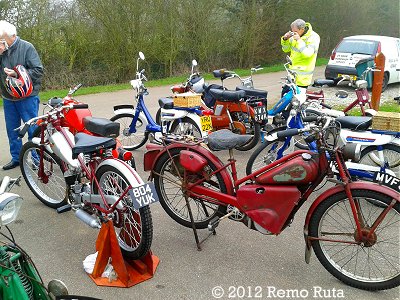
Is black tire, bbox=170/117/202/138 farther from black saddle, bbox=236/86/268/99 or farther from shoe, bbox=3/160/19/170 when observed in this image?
shoe, bbox=3/160/19/170

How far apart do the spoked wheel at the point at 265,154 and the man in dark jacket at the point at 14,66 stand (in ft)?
8.76

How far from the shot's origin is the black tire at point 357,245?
2.79m

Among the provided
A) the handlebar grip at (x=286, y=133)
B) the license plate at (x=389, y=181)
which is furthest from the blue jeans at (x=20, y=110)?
the license plate at (x=389, y=181)

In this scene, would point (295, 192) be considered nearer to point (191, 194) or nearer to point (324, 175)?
point (324, 175)

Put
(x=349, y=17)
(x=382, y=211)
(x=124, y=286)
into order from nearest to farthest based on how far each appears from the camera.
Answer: (x=382, y=211), (x=124, y=286), (x=349, y=17)

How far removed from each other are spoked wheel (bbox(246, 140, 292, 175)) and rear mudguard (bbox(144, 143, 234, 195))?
4.16 feet

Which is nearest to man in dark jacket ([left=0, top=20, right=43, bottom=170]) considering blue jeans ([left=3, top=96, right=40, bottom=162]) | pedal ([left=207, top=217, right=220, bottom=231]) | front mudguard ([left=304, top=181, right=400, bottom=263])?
blue jeans ([left=3, top=96, right=40, bottom=162])

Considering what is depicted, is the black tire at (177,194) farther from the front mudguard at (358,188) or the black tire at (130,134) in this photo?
the black tire at (130,134)

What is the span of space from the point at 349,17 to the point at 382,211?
23270mm

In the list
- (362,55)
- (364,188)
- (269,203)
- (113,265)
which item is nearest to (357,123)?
(364,188)

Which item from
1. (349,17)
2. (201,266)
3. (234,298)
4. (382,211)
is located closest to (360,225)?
(382,211)

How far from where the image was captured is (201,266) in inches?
125

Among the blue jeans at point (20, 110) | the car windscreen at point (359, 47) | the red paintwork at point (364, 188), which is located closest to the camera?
the red paintwork at point (364, 188)

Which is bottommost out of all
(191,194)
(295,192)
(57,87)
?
(57,87)
